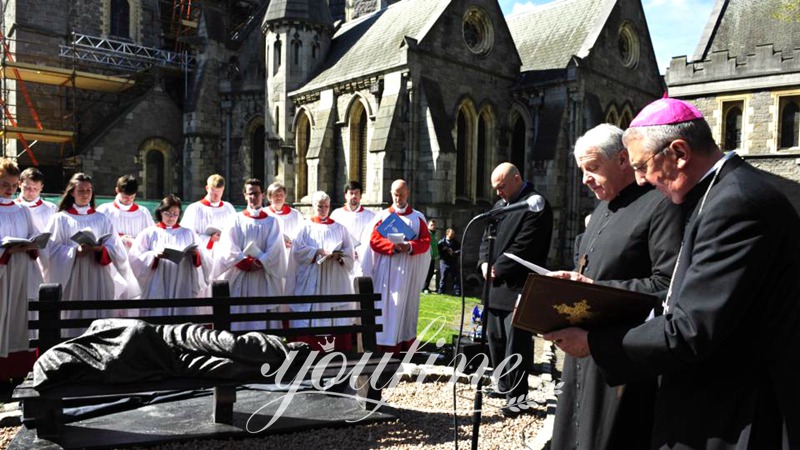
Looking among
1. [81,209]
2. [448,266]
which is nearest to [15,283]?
[81,209]

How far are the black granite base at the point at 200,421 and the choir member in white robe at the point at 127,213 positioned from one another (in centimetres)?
308

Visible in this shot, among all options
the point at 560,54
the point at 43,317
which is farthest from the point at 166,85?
the point at 43,317

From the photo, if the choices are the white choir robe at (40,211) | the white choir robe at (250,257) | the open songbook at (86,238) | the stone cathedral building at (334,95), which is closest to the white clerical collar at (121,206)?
the white choir robe at (40,211)

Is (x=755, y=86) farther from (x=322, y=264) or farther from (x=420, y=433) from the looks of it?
(x=420, y=433)

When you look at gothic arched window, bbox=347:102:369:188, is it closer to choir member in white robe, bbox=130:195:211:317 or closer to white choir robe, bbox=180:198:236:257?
white choir robe, bbox=180:198:236:257

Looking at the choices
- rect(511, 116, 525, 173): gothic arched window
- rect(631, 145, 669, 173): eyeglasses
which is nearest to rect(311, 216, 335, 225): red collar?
rect(631, 145, 669, 173): eyeglasses

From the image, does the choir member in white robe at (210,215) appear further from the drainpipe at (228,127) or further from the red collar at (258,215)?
the drainpipe at (228,127)

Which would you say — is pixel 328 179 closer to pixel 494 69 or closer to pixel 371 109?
pixel 371 109

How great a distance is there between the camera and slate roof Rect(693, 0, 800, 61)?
19672 millimetres

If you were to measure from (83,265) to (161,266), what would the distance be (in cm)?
87

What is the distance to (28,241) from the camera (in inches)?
228

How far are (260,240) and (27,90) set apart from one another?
2259cm

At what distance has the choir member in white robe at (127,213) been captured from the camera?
693 cm

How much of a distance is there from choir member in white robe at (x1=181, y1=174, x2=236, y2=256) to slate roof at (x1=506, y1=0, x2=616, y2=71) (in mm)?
16210
